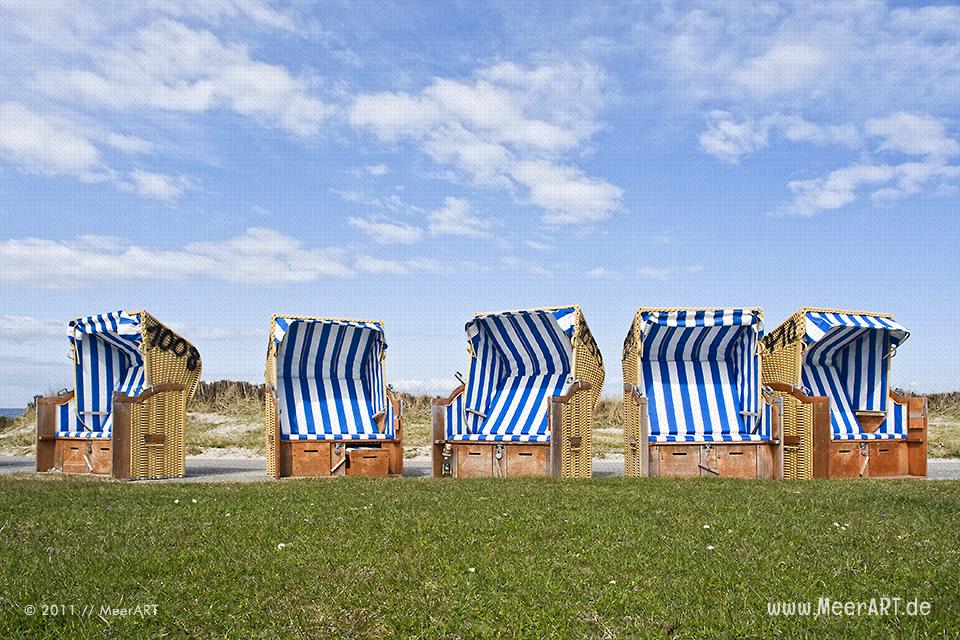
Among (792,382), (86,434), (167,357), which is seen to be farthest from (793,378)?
(86,434)

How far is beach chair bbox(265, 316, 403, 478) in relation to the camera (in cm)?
1380

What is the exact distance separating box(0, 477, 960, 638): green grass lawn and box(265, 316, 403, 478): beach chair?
14.3 ft

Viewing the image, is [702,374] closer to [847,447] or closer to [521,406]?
[847,447]

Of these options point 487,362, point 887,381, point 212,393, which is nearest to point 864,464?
point 887,381

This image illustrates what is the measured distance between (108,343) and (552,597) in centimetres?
1198

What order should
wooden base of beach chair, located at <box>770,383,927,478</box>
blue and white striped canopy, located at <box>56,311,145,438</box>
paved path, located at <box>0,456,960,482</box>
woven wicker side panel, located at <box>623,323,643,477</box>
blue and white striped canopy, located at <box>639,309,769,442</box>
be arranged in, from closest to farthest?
wooden base of beach chair, located at <box>770,383,927,478</box> < woven wicker side panel, located at <box>623,323,643,477</box> < blue and white striped canopy, located at <box>639,309,769,442</box> < paved path, located at <box>0,456,960,482</box> < blue and white striped canopy, located at <box>56,311,145,438</box>

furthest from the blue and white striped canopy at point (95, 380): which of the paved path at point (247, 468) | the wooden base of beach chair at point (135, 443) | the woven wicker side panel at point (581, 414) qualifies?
the woven wicker side panel at point (581, 414)

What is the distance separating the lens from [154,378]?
45.1ft

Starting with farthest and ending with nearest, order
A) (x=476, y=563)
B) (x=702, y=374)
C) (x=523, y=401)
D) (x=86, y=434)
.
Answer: (x=523, y=401)
(x=86, y=434)
(x=702, y=374)
(x=476, y=563)

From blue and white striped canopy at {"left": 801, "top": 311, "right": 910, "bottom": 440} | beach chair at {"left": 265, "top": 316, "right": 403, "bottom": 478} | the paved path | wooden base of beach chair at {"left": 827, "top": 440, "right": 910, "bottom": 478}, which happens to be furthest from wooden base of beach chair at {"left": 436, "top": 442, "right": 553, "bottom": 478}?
blue and white striped canopy at {"left": 801, "top": 311, "right": 910, "bottom": 440}

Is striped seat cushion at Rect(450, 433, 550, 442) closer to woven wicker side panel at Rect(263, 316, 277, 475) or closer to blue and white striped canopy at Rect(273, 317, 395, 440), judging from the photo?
blue and white striped canopy at Rect(273, 317, 395, 440)

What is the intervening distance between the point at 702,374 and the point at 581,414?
234 cm

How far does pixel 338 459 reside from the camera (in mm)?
13938

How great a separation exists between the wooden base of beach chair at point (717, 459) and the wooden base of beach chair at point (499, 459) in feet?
5.43
